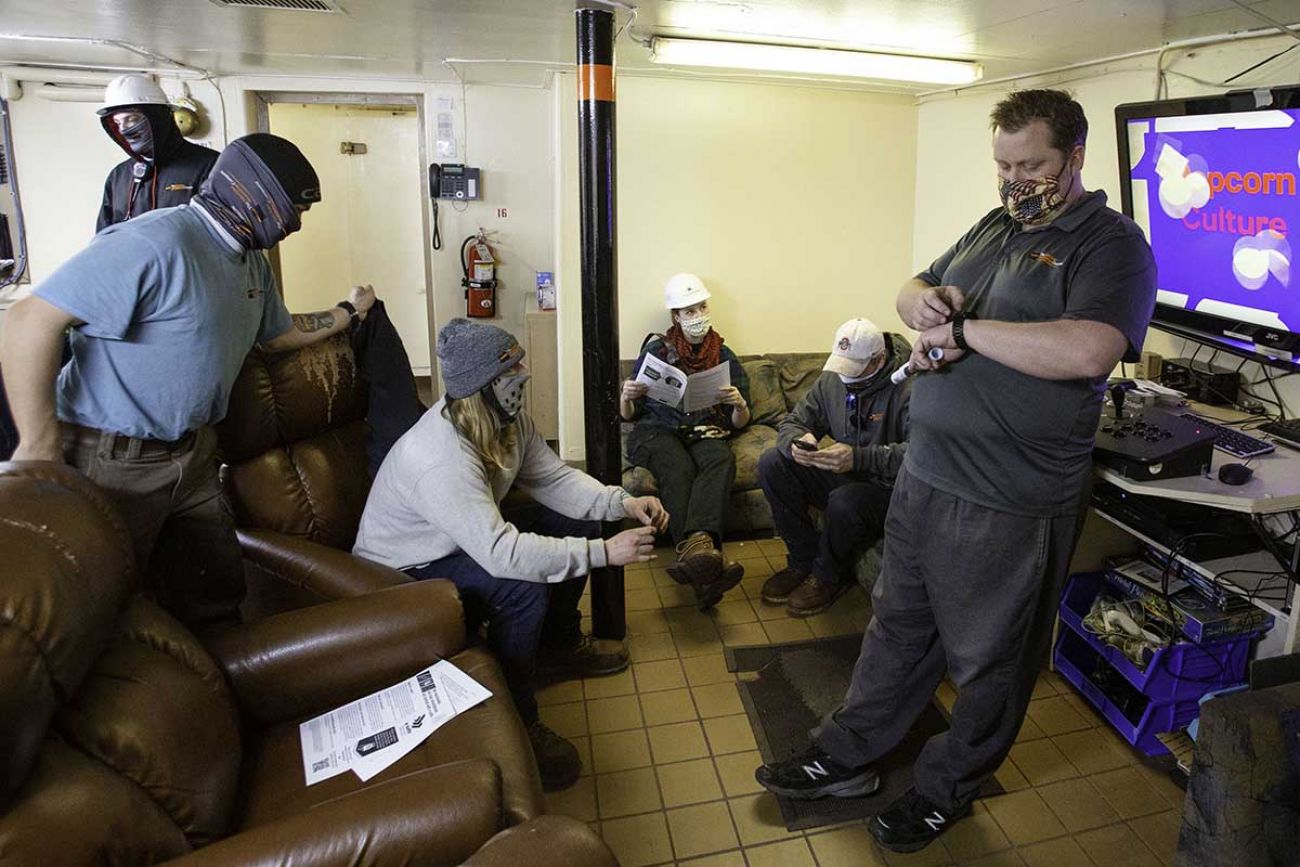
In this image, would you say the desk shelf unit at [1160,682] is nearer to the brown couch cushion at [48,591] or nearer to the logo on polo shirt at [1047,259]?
the logo on polo shirt at [1047,259]

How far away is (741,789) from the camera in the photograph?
220 cm

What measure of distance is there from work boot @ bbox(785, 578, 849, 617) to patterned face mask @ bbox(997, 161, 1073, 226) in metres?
1.62

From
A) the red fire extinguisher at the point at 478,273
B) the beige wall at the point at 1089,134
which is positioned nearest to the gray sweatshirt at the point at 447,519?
the beige wall at the point at 1089,134

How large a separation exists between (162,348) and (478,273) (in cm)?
320

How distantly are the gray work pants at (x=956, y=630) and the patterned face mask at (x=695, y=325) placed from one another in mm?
1852

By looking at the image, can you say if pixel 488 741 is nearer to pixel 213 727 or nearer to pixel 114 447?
pixel 213 727

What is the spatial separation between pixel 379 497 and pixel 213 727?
2.72ft

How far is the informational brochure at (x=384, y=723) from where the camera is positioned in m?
1.59

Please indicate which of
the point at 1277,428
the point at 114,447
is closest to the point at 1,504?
the point at 114,447

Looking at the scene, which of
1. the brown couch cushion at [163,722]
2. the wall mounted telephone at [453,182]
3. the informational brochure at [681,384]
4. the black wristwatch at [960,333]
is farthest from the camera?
the wall mounted telephone at [453,182]

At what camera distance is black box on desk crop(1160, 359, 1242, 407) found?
276cm

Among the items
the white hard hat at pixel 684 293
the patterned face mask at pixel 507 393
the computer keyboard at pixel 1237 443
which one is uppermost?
the white hard hat at pixel 684 293

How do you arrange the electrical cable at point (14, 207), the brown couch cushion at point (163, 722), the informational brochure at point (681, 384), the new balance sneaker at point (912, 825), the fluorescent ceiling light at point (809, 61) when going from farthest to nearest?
the electrical cable at point (14, 207) < the informational brochure at point (681, 384) < the fluorescent ceiling light at point (809, 61) < the new balance sneaker at point (912, 825) < the brown couch cushion at point (163, 722)

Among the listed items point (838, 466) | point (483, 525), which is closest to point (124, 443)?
point (483, 525)
